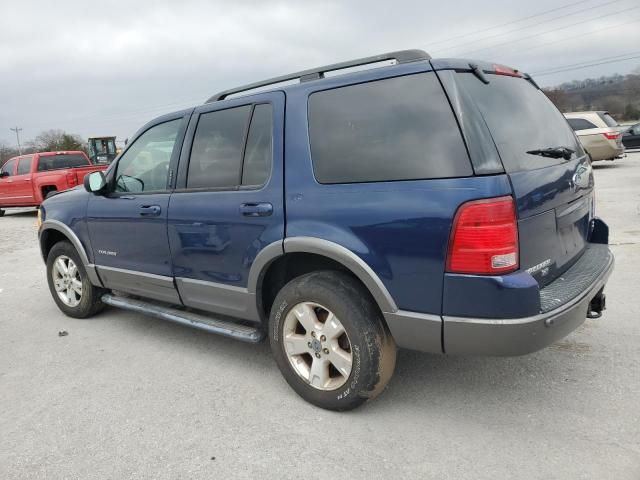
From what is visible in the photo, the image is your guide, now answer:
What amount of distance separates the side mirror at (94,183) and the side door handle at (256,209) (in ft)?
5.60

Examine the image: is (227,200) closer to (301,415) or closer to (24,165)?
(301,415)

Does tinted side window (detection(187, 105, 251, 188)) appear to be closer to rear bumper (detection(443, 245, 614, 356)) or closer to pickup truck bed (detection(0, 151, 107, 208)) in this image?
rear bumper (detection(443, 245, 614, 356))

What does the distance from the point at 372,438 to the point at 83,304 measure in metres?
3.35

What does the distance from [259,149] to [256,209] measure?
419 mm

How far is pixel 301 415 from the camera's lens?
2.91 m

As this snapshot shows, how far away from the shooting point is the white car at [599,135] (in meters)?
14.3

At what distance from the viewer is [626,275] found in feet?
16.4

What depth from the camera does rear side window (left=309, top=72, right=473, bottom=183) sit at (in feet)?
7.91

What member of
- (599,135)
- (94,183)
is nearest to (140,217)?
(94,183)

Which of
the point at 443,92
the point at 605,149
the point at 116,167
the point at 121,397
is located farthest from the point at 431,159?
the point at 605,149

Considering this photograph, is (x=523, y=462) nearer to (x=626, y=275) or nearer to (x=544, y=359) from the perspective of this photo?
(x=544, y=359)

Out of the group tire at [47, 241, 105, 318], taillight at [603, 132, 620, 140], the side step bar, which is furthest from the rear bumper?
taillight at [603, 132, 620, 140]

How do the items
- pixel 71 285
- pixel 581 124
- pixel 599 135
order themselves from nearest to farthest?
pixel 71 285 → pixel 599 135 → pixel 581 124

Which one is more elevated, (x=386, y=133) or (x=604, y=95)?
(x=604, y=95)
